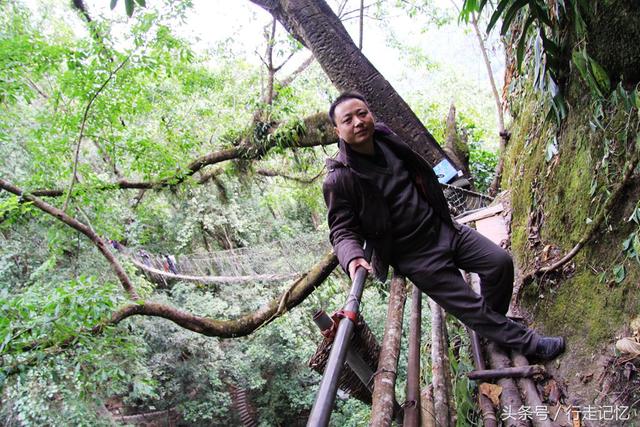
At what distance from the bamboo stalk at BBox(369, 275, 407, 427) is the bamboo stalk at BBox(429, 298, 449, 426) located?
0.29 meters

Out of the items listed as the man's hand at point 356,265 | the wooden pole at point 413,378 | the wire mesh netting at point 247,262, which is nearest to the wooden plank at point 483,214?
the wooden pole at point 413,378

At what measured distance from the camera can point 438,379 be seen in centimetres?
162

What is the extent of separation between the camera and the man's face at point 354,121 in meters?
1.57

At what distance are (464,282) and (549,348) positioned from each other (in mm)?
380

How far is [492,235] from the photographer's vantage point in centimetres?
287

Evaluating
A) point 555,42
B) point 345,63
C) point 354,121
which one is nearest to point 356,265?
point 354,121

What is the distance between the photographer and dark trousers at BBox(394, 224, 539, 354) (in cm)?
163

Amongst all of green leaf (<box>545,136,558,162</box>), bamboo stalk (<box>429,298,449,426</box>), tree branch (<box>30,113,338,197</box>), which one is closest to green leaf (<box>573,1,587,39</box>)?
green leaf (<box>545,136,558,162</box>)

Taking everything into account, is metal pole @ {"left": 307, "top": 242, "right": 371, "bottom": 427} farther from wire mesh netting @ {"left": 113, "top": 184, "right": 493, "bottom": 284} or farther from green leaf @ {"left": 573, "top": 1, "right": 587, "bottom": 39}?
wire mesh netting @ {"left": 113, "top": 184, "right": 493, "bottom": 284}

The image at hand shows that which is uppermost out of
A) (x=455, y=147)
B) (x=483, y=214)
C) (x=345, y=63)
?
(x=345, y=63)

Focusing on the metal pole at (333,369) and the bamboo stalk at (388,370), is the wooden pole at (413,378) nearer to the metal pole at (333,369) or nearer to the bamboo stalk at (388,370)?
the bamboo stalk at (388,370)

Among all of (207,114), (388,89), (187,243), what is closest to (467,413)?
(388,89)

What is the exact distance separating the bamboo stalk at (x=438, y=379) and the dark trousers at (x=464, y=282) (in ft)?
0.66

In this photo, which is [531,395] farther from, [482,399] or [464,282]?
[464,282]
